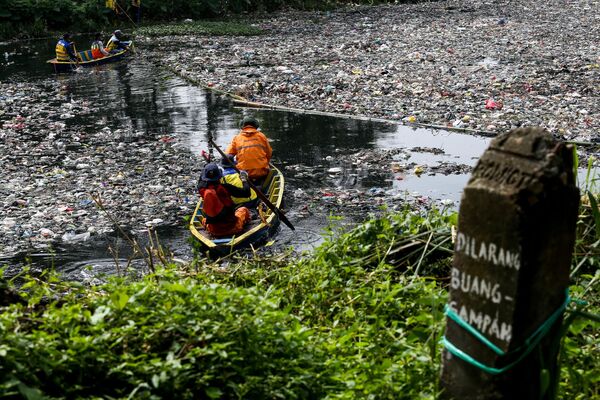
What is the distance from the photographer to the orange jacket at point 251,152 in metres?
10.2

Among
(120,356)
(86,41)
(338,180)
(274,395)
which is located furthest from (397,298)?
(86,41)

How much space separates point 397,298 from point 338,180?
279 inches

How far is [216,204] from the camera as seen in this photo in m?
8.69

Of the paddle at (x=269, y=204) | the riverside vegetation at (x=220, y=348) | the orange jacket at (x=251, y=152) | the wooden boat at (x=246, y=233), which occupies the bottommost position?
the wooden boat at (x=246, y=233)

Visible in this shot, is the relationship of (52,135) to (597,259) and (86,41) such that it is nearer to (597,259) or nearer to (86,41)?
(597,259)

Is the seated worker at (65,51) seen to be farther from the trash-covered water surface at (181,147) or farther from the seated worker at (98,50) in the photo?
the seated worker at (98,50)

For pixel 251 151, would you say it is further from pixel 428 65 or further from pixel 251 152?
pixel 428 65

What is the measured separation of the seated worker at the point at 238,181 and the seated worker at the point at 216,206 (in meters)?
0.43

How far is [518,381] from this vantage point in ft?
9.86

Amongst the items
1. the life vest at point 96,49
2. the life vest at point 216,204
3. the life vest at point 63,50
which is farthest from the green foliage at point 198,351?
the life vest at point 96,49

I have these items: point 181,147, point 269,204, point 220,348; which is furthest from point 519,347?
point 181,147

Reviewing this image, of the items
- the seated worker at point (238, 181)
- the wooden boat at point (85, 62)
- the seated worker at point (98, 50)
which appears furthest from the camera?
the seated worker at point (98, 50)

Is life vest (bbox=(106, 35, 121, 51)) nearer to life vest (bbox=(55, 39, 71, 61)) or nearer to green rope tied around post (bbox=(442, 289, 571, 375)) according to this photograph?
life vest (bbox=(55, 39, 71, 61))

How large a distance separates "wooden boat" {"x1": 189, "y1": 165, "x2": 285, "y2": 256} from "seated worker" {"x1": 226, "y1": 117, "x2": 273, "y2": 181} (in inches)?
17.9
